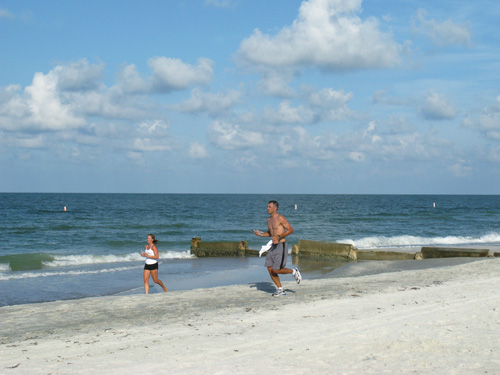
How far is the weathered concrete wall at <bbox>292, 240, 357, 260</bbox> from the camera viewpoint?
20.6 m

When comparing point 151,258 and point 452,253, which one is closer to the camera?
point 151,258

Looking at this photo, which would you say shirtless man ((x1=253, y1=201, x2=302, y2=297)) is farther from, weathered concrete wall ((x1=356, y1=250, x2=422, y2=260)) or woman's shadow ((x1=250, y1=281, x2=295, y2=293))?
weathered concrete wall ((x1=356, y1=250, x2=422, y2=260))

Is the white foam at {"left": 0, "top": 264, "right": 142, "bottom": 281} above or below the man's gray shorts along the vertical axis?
below

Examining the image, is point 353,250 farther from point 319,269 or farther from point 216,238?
point 216,238

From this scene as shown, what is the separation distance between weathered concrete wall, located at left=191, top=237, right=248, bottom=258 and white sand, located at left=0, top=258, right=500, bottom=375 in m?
11.2

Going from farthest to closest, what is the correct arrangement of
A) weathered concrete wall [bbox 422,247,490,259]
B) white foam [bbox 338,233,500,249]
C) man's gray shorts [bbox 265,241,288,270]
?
white foam [bbox 338,233,500,249] → weathered concrete wall [bbox 422,247,490,259] → man's gray shorts [bbox 265,241,288,270]

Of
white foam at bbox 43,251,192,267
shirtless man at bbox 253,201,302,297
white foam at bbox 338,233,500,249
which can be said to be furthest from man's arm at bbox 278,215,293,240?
white foam at bbox 338,233,500,249

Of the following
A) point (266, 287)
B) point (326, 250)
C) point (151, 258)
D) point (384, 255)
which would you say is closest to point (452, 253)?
point (384, 255)

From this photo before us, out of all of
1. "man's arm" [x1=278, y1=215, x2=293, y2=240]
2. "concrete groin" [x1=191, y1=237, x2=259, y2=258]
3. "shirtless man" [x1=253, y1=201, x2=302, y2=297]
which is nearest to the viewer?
"man's arm" [x1=278, y1=215, x2=293, y2=240]

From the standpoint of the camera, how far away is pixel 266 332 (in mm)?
7652

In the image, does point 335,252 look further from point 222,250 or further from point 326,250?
point 222,250

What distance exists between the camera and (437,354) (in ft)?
20.6

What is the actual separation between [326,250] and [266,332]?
1386 centimetres

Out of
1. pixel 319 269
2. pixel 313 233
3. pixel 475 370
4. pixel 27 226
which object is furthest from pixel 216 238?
pixel 475 370
